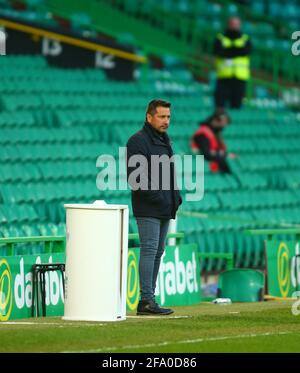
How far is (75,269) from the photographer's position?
11.5m

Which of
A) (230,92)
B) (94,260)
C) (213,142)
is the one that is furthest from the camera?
(230,92)

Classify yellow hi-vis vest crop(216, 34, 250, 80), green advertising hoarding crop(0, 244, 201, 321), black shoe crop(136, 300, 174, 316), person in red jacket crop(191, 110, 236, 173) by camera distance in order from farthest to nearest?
1. yellow hi-vis vest crop(216, 34, 250, 80)
2. person in red jacket crop(191, 110, 236, 173)
3. green advertising hoarding crop(0, 244, 201, 321)
4. black shoe crop(136, 300, 174, 316)

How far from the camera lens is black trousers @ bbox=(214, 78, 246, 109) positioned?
79.3ft

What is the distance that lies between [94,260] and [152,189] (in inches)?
33.7

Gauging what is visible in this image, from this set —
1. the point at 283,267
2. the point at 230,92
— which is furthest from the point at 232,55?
the point at 283,267

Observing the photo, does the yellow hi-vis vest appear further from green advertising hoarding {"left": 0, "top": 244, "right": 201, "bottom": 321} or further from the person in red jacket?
green advertising hoarding {"left": 0, "top": 244, "right": 201, "bottom": 321}

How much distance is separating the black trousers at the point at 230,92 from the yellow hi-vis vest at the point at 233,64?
0.37 ft

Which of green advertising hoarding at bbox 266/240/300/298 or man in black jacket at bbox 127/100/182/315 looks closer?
man in black jacket at bbox 127/100/182/315

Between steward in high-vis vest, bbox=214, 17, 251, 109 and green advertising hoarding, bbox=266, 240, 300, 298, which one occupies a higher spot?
steward in high-vis vest, bbox=214, 17, 251, 109

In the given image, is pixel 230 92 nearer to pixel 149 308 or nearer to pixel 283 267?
pixel 283 267

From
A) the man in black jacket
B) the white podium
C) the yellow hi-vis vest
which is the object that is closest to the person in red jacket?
the yellow hi-vis vest

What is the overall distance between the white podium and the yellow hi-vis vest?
12684 millimetres

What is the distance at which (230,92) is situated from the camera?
2453 cm

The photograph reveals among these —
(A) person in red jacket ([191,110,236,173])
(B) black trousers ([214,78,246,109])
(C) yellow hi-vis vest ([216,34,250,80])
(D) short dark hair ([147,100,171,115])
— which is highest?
(C) yellow hi-vis vest ([216,34,250,80])
